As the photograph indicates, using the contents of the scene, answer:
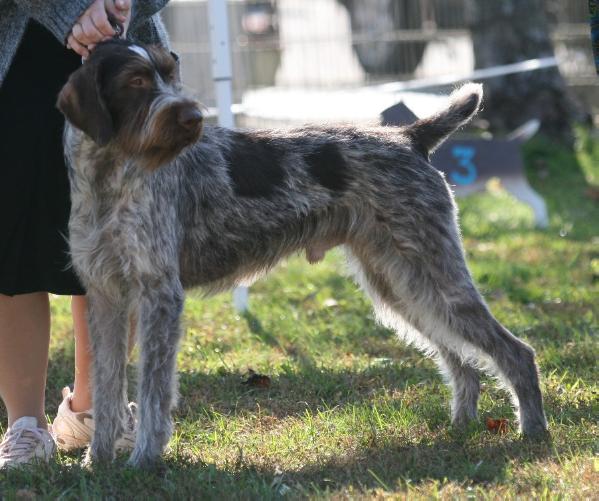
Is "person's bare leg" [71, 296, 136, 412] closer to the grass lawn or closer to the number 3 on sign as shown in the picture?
the grass lawn

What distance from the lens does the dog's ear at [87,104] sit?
3.74 meters

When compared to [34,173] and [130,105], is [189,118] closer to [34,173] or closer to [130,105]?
[130,105]

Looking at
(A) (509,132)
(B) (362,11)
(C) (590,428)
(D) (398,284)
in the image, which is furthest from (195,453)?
(B) (362,11)

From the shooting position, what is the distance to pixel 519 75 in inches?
510

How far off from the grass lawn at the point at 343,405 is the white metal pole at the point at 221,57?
79cm

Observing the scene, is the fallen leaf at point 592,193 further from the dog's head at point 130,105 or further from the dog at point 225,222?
the dog's head at point 130,105

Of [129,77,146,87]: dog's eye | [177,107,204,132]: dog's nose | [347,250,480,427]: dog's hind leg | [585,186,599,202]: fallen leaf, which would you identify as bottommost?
[585,186,599,202]: fallen leaf

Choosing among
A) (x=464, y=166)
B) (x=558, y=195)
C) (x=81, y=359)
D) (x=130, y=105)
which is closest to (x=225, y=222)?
(x=130, y=105)

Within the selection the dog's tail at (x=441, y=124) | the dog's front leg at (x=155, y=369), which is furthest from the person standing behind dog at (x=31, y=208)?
the dog's tail at (x=441, y=124)

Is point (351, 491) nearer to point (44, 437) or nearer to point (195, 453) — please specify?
point (195, 453)

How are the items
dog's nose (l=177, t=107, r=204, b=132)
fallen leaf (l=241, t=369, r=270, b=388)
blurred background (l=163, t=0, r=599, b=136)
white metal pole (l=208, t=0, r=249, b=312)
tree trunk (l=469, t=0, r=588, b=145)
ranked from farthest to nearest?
1. tree trunk (l=469, t=0, r=588, b=145)
2. blurred background (l=163, t=0, r=599, b=136)
3. white metal pole (l=208, t=0, r=249, b=312)
4. fallen leaf (l=241, t=369, r=270, b=388)
5. dog's nose (l=177, t=107, r=204, b=132)

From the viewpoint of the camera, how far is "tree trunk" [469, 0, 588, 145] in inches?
510

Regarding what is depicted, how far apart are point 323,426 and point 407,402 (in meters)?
0.51

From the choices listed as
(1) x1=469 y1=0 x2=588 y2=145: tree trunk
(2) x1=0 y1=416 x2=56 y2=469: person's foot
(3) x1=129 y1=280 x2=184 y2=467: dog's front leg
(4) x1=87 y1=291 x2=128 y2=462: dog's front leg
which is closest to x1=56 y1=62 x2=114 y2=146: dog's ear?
(3) x1=129 y1=280 x2=184 y2=467: dog's front leg
